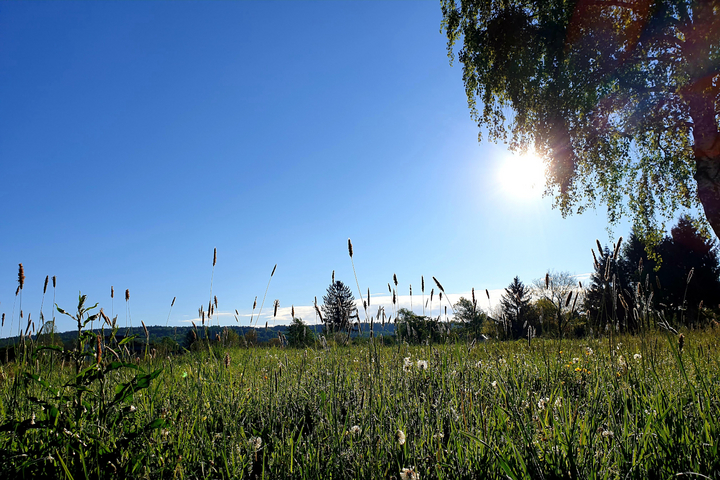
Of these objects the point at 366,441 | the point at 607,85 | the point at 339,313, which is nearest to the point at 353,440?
the point at 366,441

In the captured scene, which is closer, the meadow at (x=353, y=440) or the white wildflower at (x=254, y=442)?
the meadow at (x=353, y=440)

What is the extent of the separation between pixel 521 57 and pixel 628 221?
7.92 meters

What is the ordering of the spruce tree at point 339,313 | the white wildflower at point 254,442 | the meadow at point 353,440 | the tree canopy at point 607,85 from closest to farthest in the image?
the meadow at point 353,440 < the white wildflower at point 254,442 < the spruce tree at point 339,313 < the tree canopy at point 607,85

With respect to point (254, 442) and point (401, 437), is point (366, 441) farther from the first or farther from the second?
point (254, 442)

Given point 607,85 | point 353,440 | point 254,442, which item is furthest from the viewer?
point 607,85

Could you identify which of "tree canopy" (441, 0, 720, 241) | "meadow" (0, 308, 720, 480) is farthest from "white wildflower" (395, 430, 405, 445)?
"tree canopy" (441, 0, 720, 241)

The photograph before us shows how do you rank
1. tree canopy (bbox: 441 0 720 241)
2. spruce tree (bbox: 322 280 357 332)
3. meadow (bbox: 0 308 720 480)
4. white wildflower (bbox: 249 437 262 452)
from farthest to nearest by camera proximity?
tree canopy (bbox: 441 0 720 241), spruce tree (bbox: 322 280 357 332), white wildflower (bbox: 249 437 262 452), meadow (bbox: 0 308 720 480)

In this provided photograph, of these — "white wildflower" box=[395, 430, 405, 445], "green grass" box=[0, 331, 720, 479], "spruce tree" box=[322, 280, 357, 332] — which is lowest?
"green grass" box=[0, 331, 720, 479]

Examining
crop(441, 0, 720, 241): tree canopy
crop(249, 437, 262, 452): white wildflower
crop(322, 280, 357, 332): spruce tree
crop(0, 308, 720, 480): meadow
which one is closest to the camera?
crop(0, 308, 720, 480): meadow

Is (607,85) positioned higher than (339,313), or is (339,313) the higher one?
(607,85)

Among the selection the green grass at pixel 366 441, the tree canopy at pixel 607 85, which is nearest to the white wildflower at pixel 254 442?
the green grass at pixel 366 441

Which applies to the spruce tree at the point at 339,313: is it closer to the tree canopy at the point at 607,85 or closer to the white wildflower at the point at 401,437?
the white wildflower at the point at 401,437

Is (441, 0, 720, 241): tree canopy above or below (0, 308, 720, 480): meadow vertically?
above

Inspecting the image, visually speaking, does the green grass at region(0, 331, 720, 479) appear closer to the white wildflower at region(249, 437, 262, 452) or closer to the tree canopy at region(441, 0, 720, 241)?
the white wildflower at region(249, 437, 262, 452)
